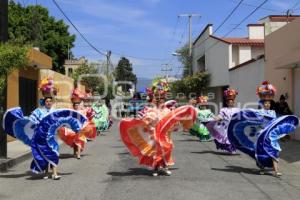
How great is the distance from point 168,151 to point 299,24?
33.7 ft

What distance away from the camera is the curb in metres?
13.1

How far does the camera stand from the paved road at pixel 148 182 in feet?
30.9

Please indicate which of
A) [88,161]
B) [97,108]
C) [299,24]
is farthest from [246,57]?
[88,161]

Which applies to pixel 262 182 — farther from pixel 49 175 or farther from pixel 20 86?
pixel 20 86

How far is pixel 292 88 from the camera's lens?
21.3m

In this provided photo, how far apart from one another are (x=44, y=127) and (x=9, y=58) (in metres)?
1.69

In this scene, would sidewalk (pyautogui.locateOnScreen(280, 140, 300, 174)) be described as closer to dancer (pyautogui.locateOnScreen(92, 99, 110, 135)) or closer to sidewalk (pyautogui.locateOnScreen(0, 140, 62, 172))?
sidewalk (pyautogui.locateOnScreen(0, 140, 62, 172))

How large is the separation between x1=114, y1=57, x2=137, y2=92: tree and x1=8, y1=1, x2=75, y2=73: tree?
170ft

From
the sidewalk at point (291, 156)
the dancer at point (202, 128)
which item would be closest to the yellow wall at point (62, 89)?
the dancer at point (202, 128)

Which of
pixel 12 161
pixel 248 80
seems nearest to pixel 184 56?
pixel 248 80

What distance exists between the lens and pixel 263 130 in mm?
11883

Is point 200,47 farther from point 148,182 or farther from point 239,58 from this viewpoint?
point 148,182

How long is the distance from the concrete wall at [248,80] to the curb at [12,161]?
46.4 feet

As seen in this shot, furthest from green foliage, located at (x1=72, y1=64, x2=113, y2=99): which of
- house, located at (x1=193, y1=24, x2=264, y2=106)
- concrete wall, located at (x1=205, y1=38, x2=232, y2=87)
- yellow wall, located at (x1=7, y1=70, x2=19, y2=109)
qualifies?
yellow wall, located at (x1=7, y1=70, x2=19, y2=109)
